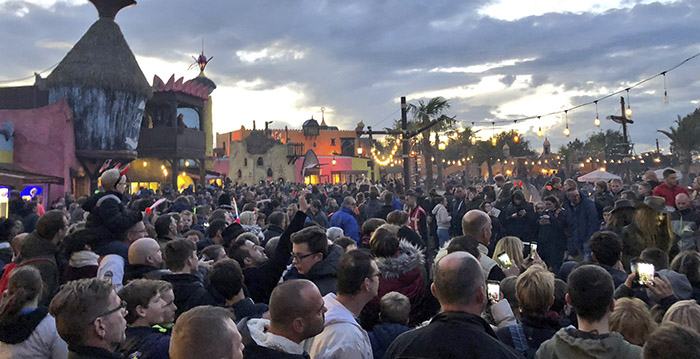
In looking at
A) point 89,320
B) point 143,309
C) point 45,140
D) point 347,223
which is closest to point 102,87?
point 45,140

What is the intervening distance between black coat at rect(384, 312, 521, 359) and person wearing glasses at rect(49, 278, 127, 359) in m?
1.59

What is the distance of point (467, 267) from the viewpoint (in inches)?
107

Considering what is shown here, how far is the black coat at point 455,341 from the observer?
2443 millimetres

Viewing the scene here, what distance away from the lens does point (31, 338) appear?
3.64 meters

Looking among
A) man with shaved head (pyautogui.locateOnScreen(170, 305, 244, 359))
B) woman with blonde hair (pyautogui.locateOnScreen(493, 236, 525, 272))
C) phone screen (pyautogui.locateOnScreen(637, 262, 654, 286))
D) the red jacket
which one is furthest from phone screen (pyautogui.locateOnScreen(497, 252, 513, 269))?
the red jacket

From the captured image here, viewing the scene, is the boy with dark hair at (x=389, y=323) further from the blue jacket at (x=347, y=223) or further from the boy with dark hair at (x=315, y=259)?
the blue jacket at (x=347, y=223)

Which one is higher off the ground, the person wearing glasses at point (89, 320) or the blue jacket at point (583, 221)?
the person wearing glasses at point (89, 320)

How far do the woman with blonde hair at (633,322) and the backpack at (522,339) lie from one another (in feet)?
1.70

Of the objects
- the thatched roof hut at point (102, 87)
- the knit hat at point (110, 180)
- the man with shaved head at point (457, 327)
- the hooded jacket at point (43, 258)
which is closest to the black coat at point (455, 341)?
the man with shaved head at point (457, 327)

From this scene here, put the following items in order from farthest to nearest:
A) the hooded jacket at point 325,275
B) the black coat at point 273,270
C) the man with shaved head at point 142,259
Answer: the black coat at point 273,270 → the man with shaved head at point 142,259 → the hooded jacket at point 325,275

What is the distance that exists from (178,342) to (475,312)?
1506 millimetres

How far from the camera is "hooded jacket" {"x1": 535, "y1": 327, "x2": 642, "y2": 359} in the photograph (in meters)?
2.70

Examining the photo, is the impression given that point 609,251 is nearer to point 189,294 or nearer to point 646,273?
point 646,273

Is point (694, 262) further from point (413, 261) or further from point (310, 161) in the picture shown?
point (310, 161)
